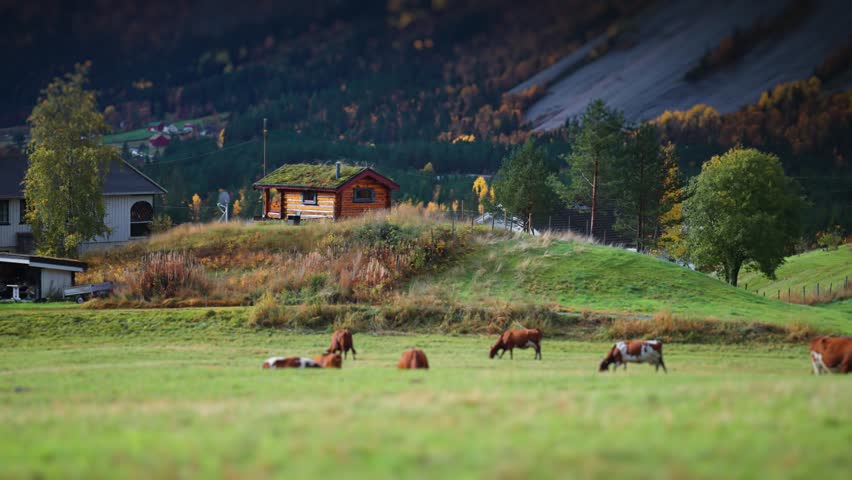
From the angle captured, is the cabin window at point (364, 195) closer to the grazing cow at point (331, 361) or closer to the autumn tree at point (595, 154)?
the autumn tree at point (595, 154)

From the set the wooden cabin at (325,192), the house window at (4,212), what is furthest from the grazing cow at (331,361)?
the house window at (4,212)

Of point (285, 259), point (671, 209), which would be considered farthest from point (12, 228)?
point (671, 209)

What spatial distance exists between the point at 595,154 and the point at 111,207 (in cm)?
4410

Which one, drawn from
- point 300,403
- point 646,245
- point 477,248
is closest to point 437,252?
point 477,248

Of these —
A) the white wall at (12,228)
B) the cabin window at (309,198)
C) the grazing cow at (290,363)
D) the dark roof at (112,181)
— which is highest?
the dark roof at (112,181)

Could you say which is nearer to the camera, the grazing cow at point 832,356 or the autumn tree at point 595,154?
the grazing cow at point 832,356

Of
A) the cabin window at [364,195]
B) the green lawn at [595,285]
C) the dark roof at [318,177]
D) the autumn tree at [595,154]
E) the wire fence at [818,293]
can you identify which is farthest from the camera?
the autumn tree at [595,154]

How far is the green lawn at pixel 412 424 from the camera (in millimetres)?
10766

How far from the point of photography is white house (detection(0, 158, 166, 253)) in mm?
59750

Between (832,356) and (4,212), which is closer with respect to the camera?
(832,356)

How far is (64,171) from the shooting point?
54.7 metres

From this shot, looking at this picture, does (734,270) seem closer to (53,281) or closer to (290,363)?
(290,363)

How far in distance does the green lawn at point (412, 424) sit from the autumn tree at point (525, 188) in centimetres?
6515

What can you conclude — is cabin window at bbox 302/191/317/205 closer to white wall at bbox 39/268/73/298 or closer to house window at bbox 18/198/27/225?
house window at bbox 18/198/27/225
